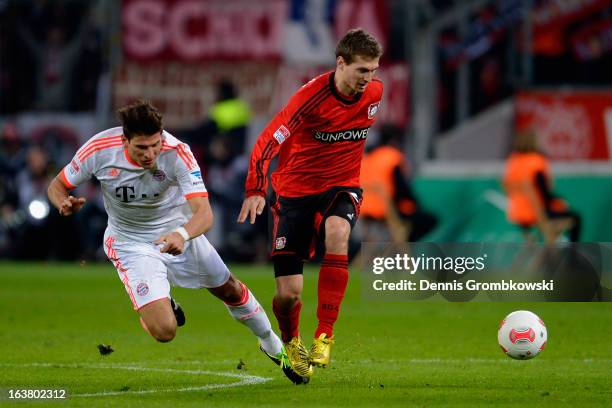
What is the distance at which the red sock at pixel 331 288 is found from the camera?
27.5 feet

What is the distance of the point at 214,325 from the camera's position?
1277cm

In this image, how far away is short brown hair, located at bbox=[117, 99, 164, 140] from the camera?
7625mm

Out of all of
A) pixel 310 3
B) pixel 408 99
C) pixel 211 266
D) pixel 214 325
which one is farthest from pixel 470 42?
pixel 211 266

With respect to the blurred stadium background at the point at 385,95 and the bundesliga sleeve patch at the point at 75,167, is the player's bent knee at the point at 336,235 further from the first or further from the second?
the blurred stadium background at the point at 385,95

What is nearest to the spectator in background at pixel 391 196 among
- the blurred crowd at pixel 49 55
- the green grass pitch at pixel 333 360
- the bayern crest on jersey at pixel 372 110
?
the green grass pitch at pixel 333 360

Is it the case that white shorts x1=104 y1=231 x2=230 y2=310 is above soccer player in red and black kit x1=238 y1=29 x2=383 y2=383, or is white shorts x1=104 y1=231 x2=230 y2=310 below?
below

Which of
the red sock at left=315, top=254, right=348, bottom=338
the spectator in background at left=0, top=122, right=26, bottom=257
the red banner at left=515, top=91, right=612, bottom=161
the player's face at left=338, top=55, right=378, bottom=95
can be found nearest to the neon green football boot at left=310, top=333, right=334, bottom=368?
the red sock at left=315, top=254, right=348, bottom=338

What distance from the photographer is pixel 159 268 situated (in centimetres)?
834

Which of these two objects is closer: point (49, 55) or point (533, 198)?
point (533, 198)

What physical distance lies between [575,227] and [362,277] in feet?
11.1

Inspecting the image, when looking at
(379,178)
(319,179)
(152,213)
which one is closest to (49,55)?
(379,178)

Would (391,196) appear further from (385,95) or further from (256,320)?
(256,320)

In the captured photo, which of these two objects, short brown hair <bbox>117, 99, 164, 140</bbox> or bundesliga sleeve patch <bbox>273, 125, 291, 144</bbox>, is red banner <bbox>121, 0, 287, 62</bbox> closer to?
bundesliga sleeve patch <bbox>273, 125, 291, 144</bbox>

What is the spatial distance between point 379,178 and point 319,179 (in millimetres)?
10706
